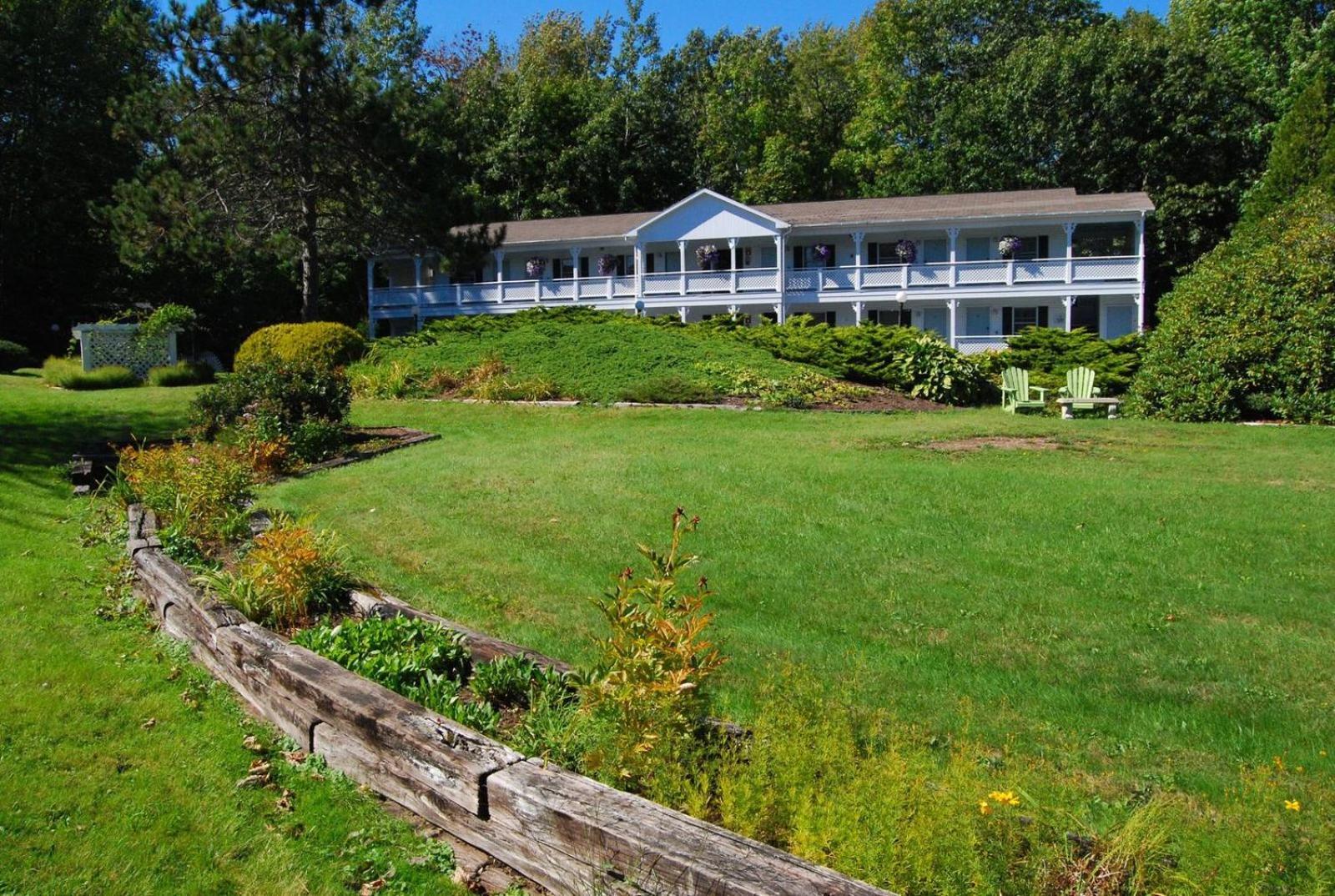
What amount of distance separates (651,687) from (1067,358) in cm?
2096

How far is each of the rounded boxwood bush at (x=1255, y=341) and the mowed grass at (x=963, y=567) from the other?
139 inches

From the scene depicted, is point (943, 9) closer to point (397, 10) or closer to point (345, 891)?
point (397, 10)

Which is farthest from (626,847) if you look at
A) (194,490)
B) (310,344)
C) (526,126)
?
(526,126)

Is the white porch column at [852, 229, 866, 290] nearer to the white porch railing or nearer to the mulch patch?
the white porch railing

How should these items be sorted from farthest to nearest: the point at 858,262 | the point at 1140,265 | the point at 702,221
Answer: the point at 702,221 → the point at 858,262 → the point at 1140,265

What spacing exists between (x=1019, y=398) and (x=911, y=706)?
1633cm

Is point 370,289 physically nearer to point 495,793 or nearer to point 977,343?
point 977,343

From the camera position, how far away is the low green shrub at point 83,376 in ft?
72.3

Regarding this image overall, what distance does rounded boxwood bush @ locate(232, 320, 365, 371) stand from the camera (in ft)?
73.8

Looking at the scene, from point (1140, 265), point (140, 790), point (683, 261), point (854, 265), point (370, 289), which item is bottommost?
point (140, 790)

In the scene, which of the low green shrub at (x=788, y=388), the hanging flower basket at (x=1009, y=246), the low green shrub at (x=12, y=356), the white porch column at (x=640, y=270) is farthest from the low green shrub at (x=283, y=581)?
the hanging flower basket at (x=1009, y=246)

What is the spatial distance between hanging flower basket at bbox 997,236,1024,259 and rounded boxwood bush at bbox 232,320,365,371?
21780 mm

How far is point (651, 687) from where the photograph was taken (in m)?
3.94

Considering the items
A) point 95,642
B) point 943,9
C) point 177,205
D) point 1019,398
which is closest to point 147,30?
point 177,205
